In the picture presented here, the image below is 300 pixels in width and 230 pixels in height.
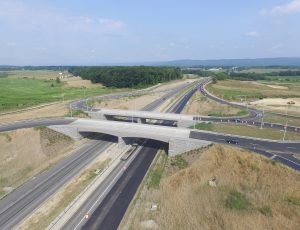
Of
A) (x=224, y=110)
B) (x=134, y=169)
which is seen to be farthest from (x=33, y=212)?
(x=224, y=110)

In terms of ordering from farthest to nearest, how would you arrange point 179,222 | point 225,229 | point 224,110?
point 224,110 → point 179,222 → point 225,229

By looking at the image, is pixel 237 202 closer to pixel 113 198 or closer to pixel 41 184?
pixel 113 198

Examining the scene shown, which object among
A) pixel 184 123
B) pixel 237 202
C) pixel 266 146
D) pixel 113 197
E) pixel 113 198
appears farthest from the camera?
pixel 184 123

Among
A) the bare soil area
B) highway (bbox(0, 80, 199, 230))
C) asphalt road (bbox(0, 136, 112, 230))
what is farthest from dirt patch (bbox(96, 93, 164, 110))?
asphalt road (bbox(0, 136, 112, 230))

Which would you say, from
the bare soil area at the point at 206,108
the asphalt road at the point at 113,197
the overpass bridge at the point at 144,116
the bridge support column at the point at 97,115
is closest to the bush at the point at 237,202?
the asphalt road at the point at 113,197

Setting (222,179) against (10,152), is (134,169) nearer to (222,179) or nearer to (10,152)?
(222,179)

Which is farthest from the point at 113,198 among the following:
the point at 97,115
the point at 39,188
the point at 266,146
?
the point at 97,115

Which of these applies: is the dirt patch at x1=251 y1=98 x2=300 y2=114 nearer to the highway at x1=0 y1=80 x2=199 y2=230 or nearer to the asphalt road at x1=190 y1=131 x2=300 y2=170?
the asphalt road at x1=190 y1=131 x2=300 y2=170
